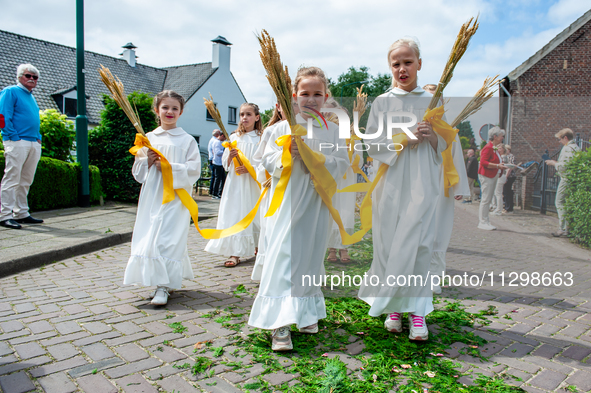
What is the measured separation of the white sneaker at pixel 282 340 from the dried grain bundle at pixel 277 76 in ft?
4.69

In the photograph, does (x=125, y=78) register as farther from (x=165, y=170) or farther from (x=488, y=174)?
(x=165, y=170)

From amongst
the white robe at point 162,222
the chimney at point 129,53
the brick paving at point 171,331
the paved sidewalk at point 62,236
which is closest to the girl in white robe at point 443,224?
the brick paving at point 171,331

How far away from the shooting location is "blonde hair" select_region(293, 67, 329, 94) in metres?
3.21

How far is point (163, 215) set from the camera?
407cm

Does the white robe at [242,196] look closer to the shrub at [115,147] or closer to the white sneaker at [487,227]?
the white sneaker at [487,227]

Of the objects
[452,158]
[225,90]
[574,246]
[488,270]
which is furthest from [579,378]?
[225,90]

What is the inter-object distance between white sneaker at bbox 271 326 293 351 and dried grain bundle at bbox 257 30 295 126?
4.69 feet

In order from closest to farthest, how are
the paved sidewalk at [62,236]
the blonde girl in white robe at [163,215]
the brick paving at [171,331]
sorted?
the brick paving at [171,331], the blonde girl in white robe at [163,215], the paved sidewalk at [62,236]

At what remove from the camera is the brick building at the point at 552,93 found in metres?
17.6

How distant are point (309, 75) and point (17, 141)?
598 centimetres

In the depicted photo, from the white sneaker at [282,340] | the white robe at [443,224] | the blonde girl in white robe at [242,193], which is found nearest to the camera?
the white sneaker at [282,340]

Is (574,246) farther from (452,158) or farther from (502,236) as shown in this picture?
(452,158)

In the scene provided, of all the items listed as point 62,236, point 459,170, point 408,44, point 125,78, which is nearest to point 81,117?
point 62,236

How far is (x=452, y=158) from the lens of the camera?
3.77 m
